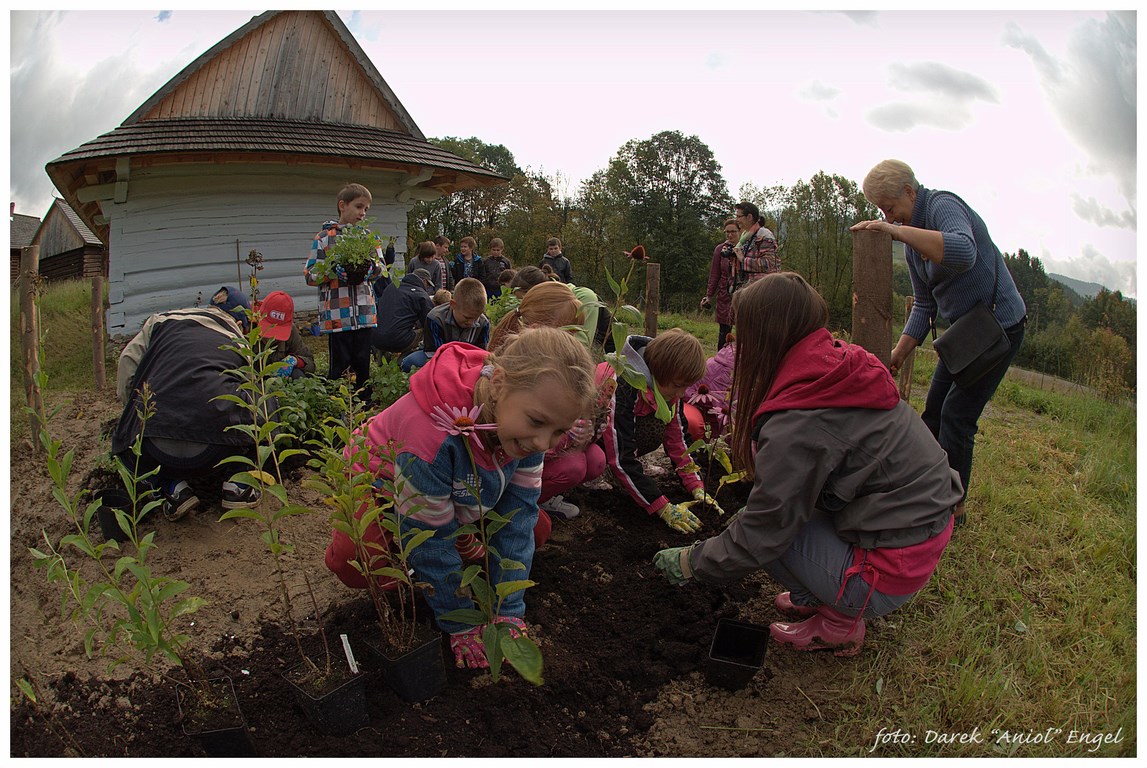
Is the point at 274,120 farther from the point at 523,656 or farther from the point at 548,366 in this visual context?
the point at 523,656

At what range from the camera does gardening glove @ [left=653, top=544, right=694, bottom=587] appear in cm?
238

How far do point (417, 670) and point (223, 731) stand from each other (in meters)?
0.50

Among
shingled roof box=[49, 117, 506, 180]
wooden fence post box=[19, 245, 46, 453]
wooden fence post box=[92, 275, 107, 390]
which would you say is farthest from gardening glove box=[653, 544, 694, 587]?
shingled roof box=[49, 117, 506, 180]

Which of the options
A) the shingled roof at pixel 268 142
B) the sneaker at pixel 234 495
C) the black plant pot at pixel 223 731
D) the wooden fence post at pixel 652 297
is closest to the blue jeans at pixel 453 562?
the black plant pot at pixel 223 731

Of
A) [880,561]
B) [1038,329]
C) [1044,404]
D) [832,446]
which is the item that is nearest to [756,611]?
[880,561]

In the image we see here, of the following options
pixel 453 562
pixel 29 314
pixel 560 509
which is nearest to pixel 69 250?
pixel 29 314

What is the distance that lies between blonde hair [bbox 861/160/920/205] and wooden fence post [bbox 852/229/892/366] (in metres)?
0.34

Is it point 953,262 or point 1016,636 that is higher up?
point 953,262

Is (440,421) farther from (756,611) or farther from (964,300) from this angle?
(964,300)

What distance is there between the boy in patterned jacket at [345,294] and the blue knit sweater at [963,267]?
137 inches

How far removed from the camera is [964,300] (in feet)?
10.1

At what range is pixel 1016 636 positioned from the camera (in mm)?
2514

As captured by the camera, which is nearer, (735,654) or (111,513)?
(735,654)

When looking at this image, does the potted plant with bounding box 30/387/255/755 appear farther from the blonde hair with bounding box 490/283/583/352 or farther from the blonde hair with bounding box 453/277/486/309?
the blonde hair with bounding box 453/277/486/309
